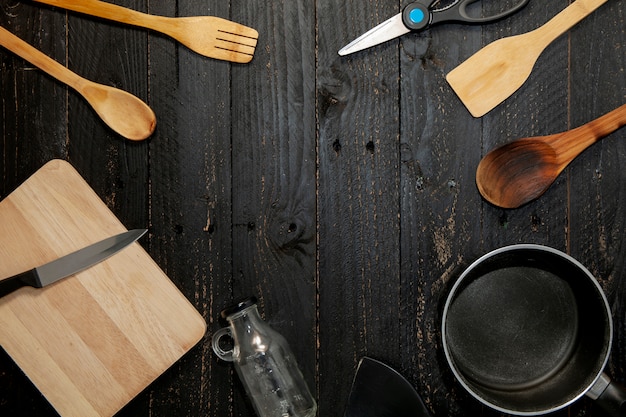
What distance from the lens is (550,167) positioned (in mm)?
851

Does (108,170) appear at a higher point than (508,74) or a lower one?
lower

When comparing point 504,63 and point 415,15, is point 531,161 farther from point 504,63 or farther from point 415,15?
point 415,15

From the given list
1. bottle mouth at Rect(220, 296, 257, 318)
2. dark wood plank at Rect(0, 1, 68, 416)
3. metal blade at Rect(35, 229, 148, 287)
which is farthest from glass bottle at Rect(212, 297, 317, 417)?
dark wood plank at Rect(0, 1, 68, 416)

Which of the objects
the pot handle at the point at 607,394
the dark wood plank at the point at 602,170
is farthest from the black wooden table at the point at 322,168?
the pot handle at the point at 607,394

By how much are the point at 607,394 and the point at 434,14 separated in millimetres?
573

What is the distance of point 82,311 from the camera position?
0.84 meters

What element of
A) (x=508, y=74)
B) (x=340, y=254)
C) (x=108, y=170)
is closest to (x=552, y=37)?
(x=508, y=74)

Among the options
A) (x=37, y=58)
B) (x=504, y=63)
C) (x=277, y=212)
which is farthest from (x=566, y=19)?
(x=37, y=58)

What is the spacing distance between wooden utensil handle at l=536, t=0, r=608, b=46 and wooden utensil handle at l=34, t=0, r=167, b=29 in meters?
0.56

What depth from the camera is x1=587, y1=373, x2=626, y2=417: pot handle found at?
2.50 feet

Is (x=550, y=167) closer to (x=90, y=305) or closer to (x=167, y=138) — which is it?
(x=167, y=138)

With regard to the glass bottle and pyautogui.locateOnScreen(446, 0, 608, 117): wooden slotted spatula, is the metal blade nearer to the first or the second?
the glass bottle

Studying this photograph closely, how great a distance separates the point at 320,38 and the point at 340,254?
32 centimetres

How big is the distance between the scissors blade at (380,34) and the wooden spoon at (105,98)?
31cm
